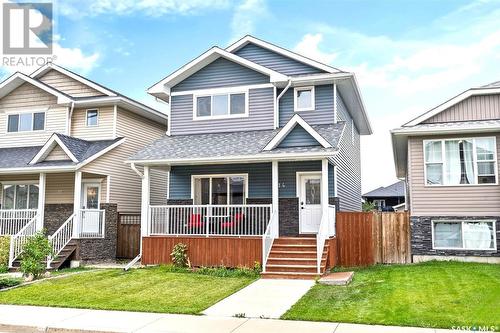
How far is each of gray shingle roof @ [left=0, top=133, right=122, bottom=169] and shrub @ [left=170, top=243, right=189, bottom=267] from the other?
5.37 meters

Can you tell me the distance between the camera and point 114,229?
60.5 feet

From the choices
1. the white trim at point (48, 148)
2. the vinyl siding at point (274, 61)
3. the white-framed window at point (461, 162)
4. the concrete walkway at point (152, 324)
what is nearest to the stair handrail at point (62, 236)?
the white trim at point (48, 148)

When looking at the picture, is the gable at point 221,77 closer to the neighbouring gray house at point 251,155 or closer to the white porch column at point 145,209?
the neighbouring gray house at point 251,155

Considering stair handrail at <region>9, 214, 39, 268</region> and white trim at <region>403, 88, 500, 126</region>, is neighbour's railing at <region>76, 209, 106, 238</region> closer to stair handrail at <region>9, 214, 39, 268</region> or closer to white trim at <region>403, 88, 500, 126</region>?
stair handrail at <region>9, 214, 39, 268</region>

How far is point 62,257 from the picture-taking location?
53.6 ft

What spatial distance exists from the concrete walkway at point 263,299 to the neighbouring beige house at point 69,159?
8079 millimetres

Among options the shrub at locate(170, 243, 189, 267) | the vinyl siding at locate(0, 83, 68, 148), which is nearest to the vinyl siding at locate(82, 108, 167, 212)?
the vinyl siding at locate(0, 83, 68, 148)

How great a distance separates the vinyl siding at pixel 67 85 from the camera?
20.6m

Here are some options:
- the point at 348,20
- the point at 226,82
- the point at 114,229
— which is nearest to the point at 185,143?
the point at 226,82

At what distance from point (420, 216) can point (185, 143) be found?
863 centimetres

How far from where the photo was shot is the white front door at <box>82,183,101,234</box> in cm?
1752

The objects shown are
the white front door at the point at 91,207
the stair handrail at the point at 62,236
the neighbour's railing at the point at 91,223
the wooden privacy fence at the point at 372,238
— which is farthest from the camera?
the white front door at the point at 91,207

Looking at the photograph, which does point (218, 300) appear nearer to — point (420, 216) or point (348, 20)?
point (420, 216)

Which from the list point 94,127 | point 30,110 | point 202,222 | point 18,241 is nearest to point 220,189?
point 202,222
